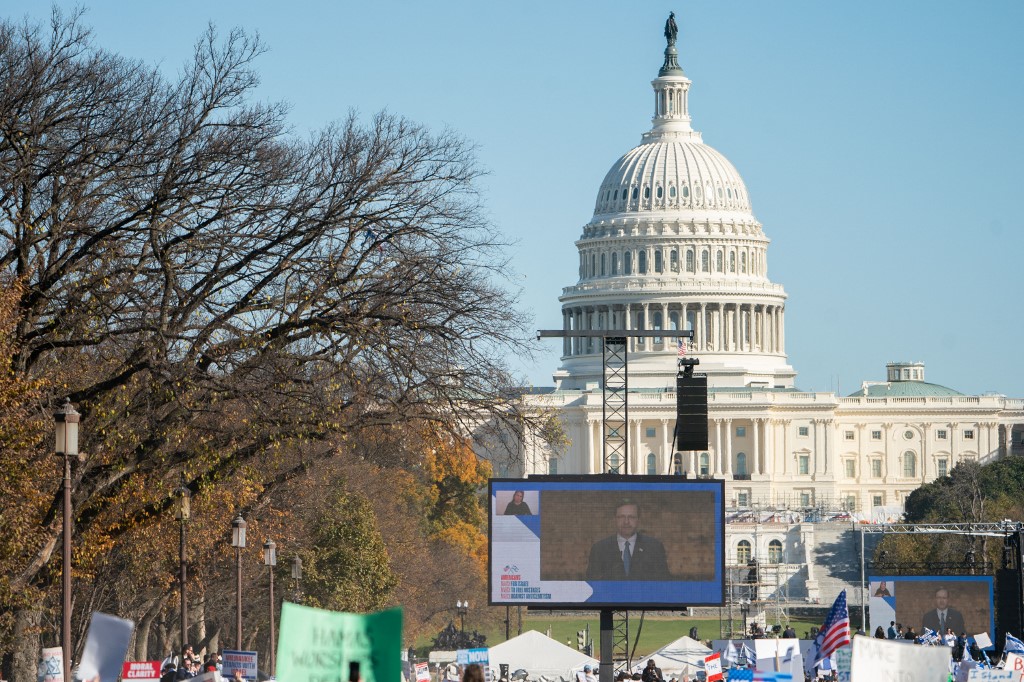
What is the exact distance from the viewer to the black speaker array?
139 ft

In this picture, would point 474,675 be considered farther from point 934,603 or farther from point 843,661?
point 934,603

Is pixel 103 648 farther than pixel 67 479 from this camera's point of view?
No

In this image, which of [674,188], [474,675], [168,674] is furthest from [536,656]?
[674,188]

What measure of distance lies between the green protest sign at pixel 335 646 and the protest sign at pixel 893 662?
18.8ft

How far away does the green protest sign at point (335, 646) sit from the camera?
645 inches

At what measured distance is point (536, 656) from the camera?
5397 centimetres

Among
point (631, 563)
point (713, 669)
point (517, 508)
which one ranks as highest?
point (517, 508)

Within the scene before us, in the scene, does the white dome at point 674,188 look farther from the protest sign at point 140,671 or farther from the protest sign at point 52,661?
the protest sign at point 52,661

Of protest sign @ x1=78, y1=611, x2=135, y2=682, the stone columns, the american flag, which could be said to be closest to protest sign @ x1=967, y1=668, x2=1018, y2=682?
the american flag

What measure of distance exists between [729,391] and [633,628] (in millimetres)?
82568

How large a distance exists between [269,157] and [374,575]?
104 feet

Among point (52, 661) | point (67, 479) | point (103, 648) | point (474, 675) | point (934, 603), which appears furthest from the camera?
point (934, 603)

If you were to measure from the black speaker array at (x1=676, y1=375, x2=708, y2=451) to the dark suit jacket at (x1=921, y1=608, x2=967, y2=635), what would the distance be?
13.1 m

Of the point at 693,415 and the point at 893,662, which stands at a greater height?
the point at 693,415
